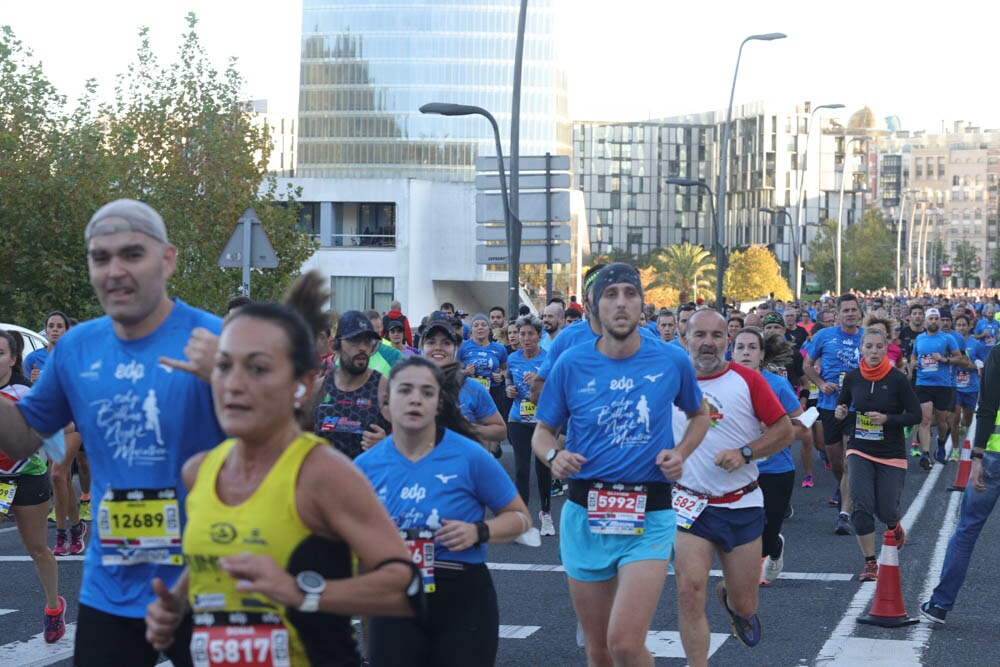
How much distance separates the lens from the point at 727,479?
759 centimetres

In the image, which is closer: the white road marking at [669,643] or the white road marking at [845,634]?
the white road marking at [845,634]

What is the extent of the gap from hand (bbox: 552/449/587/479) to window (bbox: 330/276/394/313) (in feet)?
198

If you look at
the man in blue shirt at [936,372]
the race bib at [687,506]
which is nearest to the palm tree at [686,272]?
the man in blue shirt at [936,372]

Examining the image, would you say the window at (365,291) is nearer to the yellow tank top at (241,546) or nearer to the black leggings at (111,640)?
the black leggings at (111,640)

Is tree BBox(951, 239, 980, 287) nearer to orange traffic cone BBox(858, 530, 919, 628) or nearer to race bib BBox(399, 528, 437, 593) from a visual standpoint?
orange traffic cone BBox(858, 530, 919, 628)

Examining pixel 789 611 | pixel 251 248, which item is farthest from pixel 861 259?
pixel 789 611

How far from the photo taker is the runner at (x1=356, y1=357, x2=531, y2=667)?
529 centimetres

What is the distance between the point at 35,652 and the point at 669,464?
4105 mm

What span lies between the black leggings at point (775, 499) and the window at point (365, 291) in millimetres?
57186

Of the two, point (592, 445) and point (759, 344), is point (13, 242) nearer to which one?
point (759, 344)

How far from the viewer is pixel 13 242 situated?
26953 mm

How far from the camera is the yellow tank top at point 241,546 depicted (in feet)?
10.9

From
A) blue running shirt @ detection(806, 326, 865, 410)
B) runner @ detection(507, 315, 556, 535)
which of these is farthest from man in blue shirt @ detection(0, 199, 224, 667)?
blue running shirt @ detection(806, 326, 865, 410)

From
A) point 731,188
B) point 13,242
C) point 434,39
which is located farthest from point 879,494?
point 731,188
